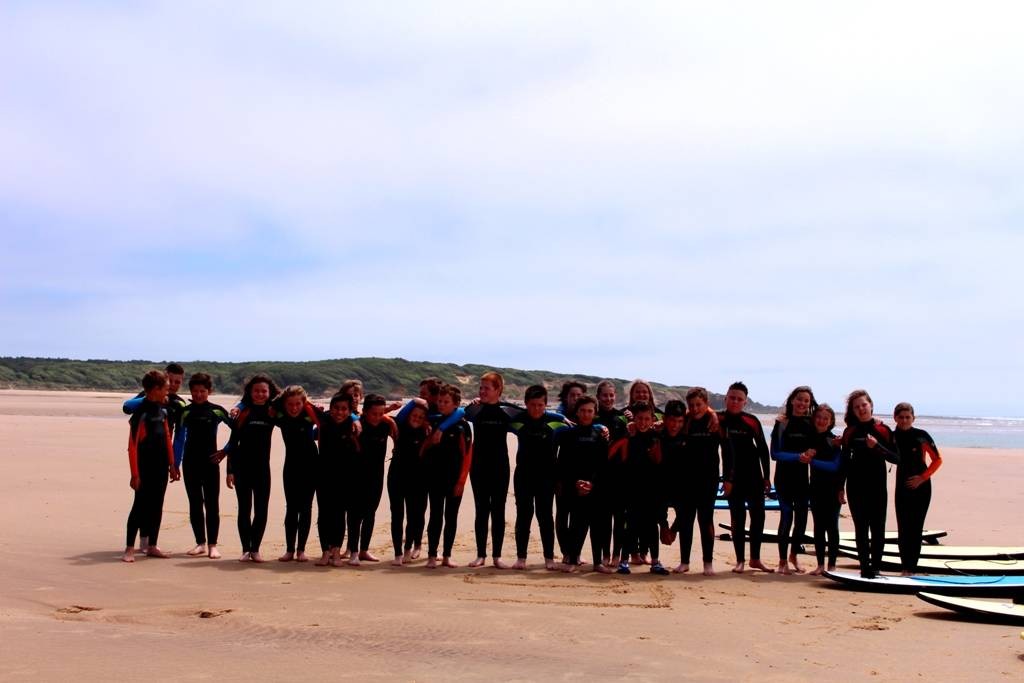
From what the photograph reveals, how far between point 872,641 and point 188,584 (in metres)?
4.34

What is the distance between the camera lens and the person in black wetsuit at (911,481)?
25.5 ft

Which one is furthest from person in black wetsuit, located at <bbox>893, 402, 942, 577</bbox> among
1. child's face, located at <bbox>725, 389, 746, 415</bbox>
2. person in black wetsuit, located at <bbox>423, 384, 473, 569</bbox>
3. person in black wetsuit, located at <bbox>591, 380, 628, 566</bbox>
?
person in black wetsuit, located at <bbox>423, 384, 473, 569</bbox>

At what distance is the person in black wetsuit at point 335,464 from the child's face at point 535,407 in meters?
1.43

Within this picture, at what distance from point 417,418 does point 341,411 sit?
0.63m

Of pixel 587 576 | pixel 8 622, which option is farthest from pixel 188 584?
pixel 587 576

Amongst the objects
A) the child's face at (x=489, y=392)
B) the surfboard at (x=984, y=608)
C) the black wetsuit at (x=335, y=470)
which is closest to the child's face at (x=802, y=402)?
the surfboard at (x=984, y=608)

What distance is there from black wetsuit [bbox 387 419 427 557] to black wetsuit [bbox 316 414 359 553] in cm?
36

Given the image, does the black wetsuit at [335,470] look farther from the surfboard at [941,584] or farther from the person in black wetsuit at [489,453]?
the surfboard at [941,584]

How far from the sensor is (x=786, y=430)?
323 inches

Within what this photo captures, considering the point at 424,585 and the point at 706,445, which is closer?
the point at 424,585

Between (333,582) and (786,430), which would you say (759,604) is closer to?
(786,430)

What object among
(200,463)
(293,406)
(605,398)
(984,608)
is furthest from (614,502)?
(200,463)

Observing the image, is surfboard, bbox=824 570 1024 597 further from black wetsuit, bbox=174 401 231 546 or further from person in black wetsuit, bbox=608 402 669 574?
black wetsuit, bbox=174 401 231 546

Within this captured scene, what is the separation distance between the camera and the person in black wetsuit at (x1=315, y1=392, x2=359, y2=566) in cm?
782
